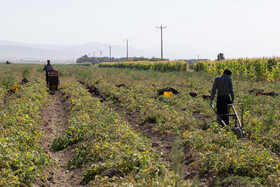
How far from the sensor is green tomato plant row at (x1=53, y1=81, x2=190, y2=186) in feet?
16.1

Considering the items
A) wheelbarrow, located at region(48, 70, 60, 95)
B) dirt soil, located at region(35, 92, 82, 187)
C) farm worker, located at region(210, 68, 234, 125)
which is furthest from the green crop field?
wheelbarrow, located at region(48, 70, 60, 95)

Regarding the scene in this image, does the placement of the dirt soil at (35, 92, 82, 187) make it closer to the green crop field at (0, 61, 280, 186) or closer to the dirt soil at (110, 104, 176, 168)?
the green crop field at (0, 61, 280, 186)

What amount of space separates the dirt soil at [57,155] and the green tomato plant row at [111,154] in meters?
0.19

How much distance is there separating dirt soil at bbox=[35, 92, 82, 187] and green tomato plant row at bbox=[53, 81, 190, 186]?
0.19 metres

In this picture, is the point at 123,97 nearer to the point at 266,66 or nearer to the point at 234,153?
the point at 234,153

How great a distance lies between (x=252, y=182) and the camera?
465 cm

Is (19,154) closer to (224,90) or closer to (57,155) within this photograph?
(57,155)

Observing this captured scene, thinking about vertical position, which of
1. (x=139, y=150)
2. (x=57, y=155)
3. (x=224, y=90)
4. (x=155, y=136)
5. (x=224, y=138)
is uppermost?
(x=224, y=90)

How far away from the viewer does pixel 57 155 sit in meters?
7.26

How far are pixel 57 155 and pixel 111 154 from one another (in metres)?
1.90

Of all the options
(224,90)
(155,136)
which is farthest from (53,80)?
(224,90)

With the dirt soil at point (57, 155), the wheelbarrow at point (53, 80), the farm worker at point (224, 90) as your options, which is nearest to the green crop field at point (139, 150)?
the dirt soil at point (57, 155)

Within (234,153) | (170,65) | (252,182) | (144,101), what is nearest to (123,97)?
(144,101)

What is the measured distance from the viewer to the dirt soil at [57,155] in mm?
5688
